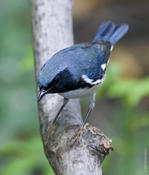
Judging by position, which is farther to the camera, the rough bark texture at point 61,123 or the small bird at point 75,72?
the small bird at point 75,72

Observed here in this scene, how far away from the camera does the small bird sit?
3.13 meters

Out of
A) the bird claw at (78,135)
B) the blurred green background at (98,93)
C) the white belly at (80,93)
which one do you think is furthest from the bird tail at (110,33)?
the bird claw at (78,135)

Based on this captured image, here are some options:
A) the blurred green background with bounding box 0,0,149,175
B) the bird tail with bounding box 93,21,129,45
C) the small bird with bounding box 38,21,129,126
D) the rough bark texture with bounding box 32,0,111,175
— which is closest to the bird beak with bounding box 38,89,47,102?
the small bird with bounding box 38,21,129,126

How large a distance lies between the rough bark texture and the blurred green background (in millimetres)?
505

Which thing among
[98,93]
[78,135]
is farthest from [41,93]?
[98,93]

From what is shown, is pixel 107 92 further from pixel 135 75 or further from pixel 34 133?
pixel 135 75

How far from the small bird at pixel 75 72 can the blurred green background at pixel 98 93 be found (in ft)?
0.53

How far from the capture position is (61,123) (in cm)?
301

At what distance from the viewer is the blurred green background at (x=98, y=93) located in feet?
12.1

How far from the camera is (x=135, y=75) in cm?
729

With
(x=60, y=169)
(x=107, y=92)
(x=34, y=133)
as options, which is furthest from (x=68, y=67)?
(x=34, y=133)

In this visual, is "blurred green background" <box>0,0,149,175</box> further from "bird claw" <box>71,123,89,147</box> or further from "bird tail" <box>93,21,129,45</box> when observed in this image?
"bird claw" <box>71,123,89,147</box>

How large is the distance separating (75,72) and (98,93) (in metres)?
0.45

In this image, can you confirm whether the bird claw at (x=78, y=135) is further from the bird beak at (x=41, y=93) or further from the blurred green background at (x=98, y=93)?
the blurred green background at (x=98, y=93)
